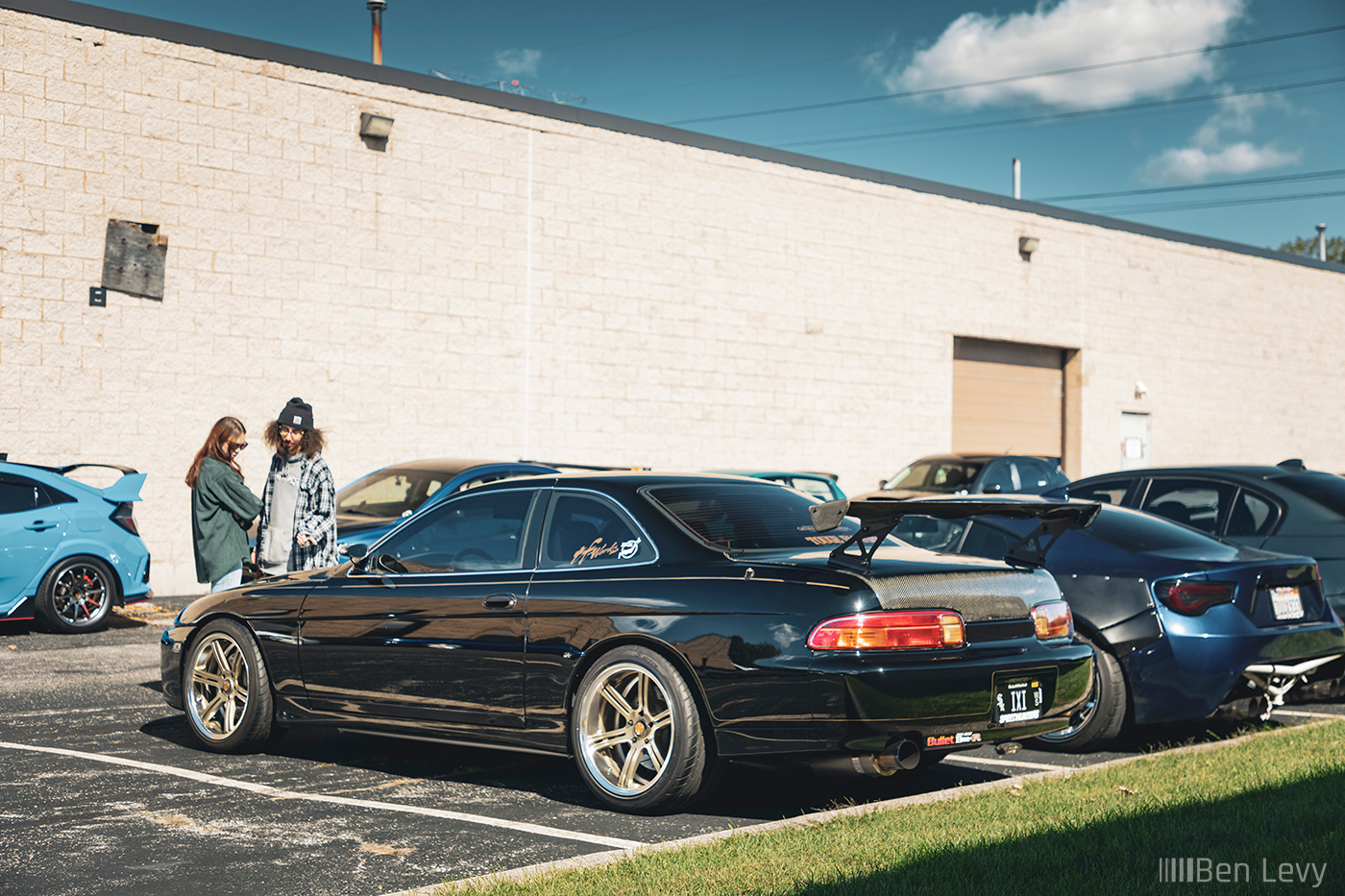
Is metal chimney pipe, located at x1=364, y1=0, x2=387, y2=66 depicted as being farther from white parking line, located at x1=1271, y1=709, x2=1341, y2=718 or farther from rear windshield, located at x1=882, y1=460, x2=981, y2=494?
white parking line, located at x1=1271, y1=709, x2=1341, y2=718

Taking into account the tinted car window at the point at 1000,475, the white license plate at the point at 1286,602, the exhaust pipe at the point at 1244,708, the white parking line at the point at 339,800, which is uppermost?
the tinted car window at the point at 1000,475

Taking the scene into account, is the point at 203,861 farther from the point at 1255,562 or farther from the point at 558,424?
the point at 558,424

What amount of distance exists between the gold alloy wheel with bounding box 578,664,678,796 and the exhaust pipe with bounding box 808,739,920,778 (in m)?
0.66

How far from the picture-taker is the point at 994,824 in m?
4.95

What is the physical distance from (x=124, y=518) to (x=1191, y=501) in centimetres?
936

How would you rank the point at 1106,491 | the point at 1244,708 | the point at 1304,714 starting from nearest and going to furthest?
1. the point at 1244,708
2. the point at 1304,714
3. the point at 1106,491

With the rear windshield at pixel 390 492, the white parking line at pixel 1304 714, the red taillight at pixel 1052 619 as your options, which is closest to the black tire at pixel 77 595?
the rear windshield at pixel 390 492

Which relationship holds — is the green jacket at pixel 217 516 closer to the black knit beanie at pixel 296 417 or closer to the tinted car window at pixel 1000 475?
the black knit beanie at pixel 296 417

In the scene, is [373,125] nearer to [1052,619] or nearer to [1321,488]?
[1321,488]

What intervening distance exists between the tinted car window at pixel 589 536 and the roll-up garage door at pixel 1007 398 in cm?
1847

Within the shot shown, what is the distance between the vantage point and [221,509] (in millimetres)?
9297

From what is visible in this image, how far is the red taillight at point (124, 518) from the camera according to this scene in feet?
40.1

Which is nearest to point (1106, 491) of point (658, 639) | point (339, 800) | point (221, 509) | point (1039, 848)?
point (658, 639)

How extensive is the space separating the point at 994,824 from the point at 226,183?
13.2 m
